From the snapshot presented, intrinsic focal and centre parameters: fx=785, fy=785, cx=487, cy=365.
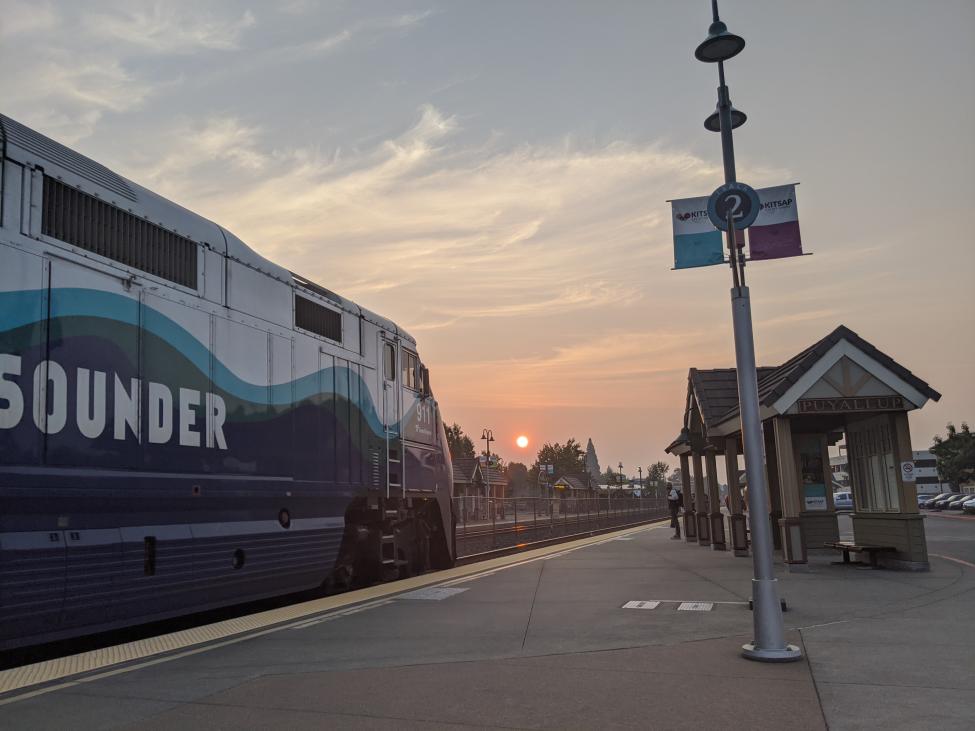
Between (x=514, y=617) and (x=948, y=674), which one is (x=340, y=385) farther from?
(x=948, y=674)

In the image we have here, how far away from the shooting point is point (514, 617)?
9.05 metres

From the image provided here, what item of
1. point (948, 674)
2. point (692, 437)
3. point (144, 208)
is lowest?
point (948, 674)

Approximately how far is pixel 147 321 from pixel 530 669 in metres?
5.07

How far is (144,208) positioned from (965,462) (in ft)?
332

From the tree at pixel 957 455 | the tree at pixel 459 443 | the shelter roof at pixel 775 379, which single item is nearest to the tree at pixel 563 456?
the tree at pixel 459 443

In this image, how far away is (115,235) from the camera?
25.9 ft

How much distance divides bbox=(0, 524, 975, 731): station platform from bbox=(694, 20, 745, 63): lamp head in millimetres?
5835

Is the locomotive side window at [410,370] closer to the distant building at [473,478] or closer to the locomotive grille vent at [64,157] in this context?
the locomotive grille vent at [64,157]

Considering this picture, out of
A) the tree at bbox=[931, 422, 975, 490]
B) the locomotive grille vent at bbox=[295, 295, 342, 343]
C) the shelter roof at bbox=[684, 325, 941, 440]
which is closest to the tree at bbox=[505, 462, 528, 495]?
the tree at bbox=[931, 422, 975, 490]

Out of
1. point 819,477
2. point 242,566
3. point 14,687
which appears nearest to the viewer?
point 14,687

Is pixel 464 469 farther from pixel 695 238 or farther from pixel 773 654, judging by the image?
pixel 773 654

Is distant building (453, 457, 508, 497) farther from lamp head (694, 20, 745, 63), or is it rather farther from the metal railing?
lamp head (694, 20, 745, 63)

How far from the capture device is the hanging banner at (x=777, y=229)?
995cm

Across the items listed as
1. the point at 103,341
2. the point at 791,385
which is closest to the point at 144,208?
the point at 103,341
